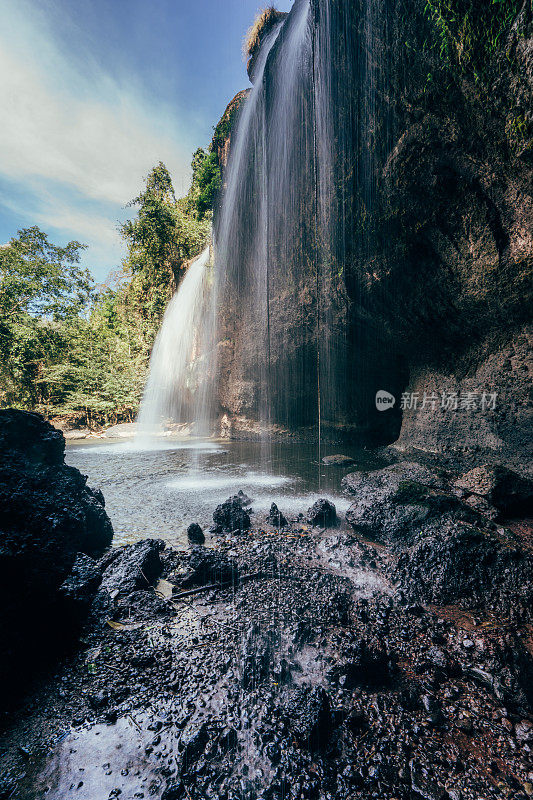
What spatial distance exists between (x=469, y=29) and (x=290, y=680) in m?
8.11

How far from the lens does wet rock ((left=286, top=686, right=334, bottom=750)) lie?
4.90ft

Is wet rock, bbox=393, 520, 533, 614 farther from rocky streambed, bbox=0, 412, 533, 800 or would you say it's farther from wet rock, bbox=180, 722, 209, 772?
wet rock, bbox=180, 722, 209, 772

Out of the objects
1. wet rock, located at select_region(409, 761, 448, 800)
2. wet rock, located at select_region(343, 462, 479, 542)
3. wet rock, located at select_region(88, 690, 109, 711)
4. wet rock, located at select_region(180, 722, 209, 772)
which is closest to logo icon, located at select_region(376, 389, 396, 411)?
wet rock, located at select_region(343, 462, 479, 542)

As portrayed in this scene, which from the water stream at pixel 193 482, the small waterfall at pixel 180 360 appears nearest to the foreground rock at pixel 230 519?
the water stream at pixel 193 482

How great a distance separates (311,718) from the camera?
60.9 inches

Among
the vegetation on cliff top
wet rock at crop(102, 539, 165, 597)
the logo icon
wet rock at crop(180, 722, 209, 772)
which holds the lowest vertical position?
wet rock at crop(180, 722, 209, 772)

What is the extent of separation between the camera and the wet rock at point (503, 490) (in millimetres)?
4043

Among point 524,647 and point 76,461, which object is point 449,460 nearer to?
point 524,647

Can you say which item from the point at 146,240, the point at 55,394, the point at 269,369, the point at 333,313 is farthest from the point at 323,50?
the point at 55,394

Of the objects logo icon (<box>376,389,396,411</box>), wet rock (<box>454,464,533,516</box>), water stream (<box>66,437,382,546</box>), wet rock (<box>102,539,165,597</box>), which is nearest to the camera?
wet rock (<box>102,539,165,597</box>)

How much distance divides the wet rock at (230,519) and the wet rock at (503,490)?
316 centimetres

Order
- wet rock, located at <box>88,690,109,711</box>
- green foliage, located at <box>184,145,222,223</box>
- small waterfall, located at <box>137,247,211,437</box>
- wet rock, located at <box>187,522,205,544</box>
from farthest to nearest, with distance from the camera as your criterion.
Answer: small waterfall, located at <box>137,247,211,437</box> → green foliage, located at <box>184,145,222,223</box> → wet rock, located at <box>187,522,205,544</box> → wet rock, located at <box>88,690,109,711</box>

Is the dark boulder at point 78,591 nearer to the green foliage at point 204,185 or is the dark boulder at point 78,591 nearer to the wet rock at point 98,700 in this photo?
the wet rock at point 98,700

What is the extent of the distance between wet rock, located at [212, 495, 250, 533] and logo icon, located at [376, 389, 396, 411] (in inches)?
313
